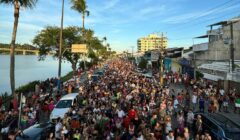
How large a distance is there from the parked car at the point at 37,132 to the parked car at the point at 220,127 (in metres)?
7.19

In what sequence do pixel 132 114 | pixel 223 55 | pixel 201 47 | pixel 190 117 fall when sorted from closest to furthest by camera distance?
1. pixel 132 114
2. pixel 190 117
3. pixel 223 55
4. pixel 201 47

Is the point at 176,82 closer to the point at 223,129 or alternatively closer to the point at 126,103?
the point at 126,103

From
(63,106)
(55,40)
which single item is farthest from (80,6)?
(63,106)

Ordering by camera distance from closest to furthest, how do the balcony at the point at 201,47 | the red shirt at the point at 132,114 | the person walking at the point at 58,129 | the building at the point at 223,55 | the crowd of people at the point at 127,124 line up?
the crowd of people at the point at 127,124 < the person walking at the point at 58,129 < the red shirt at the point at 132,114 < the building at the point at 223,55 < the balcony at the point at 201,47

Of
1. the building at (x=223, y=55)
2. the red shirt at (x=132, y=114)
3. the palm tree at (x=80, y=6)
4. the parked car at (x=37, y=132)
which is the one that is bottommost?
the parked car at (x=37, y=132)

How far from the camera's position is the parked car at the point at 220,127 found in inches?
514

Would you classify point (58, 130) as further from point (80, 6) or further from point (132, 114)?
point (80, 6)

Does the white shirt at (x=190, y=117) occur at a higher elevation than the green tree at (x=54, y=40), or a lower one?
lower

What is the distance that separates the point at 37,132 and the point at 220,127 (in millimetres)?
7698

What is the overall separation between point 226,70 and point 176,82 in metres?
7.40

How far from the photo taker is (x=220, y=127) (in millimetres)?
13914

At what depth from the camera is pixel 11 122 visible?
16.5 meters

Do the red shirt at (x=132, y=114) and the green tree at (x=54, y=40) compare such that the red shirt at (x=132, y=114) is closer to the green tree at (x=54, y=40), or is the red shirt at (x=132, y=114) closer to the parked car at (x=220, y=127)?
the parked car at (x=220, y=127)

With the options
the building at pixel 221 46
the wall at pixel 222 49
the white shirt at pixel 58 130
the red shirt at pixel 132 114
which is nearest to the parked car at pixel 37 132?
the white shirt at pixel 58 130
